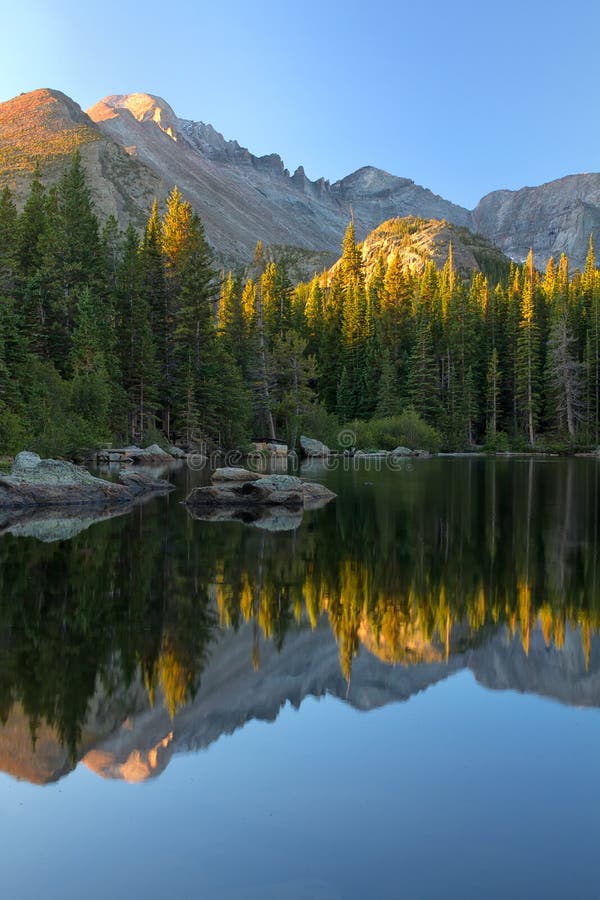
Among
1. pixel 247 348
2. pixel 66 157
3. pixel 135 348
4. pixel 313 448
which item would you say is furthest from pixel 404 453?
pixel 66 157

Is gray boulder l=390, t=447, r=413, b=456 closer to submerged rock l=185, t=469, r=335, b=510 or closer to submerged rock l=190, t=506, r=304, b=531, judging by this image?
submerged rock l=185, t=469, r=335, b=510

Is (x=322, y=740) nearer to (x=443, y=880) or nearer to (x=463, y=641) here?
(x=443, y=880)

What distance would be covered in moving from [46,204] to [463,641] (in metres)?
50.4

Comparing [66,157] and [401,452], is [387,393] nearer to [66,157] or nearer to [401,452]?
[401,452]

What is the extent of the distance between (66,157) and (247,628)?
167 meters

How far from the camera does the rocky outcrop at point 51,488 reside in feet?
62.7

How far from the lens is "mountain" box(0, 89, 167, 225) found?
480ft

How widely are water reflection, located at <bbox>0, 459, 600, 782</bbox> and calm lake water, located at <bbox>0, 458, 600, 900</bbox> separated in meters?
0.03

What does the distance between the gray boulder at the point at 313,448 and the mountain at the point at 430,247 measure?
263 ft

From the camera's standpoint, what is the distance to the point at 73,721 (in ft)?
17.4

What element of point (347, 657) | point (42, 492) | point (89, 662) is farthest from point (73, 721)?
point (42, 492)

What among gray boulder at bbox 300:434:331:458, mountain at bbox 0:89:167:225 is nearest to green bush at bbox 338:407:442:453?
gray boulder at bbox 300:434:331:458

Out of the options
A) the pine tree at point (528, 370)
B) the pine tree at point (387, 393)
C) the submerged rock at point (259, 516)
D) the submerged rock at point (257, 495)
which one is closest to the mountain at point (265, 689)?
the submerged rock at point (259, 516)

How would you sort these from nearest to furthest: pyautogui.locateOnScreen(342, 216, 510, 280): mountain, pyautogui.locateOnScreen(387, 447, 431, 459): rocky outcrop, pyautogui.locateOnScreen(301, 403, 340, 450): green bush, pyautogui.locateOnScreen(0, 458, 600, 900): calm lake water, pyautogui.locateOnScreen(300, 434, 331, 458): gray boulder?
1. pyautogui.locateOnScreen(0, 458, 600, 900): calm lake water
2. pyautogui.locateOnScreen(300, 434, 331, 458): gray boulder
3. pyautogui.locateOnScreen(387, 447, 431, 459): rocky outcrop
4. pyautogui.locateOnScreen(301, 403, 340, 450): green bush
5. pyautogui.locateOnScreen(342, 216, 510, 280): mountain
